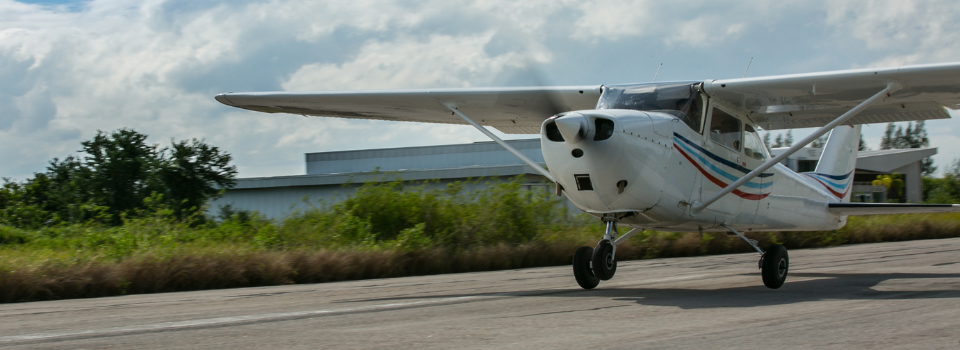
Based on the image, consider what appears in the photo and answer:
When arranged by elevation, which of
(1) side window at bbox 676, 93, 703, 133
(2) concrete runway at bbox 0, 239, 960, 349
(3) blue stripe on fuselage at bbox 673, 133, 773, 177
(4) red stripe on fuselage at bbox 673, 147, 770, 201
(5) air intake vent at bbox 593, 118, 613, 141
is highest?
(1) side window at bbox 676, 93, 703, 133

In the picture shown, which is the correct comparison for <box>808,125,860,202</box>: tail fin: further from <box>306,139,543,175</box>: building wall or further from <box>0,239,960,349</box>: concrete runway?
<box>306,139,543,175</box>: building wall

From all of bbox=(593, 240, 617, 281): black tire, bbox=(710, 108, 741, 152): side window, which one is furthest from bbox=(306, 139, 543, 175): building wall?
bbox=(593, 240, 617, 281): black tire

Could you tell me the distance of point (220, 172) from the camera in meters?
25.9

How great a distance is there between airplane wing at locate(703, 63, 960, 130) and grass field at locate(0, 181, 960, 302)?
12.9 ft

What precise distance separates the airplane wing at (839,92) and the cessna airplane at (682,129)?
0.7 inches

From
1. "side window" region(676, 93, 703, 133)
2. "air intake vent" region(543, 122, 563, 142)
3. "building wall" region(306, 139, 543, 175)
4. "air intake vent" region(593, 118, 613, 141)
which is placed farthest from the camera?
"building wall" region(306, 139, 543, 175)

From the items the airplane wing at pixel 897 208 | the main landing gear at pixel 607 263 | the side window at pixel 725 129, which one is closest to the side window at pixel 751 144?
the side window at pixel 725 129

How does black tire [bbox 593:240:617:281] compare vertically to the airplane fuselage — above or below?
below

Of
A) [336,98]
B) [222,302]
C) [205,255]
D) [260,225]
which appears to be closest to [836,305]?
[222,302]

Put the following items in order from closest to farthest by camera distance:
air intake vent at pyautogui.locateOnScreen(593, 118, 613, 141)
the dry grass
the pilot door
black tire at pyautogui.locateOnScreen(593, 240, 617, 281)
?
air intake vent at pyautogui.locateOnScreen(593, 118, 613, 141)
black tire at pyautogui.locateOnScreen(593, 240, 617, 281)
the pilot door
the dry grass

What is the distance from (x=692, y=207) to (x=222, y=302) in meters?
5.39

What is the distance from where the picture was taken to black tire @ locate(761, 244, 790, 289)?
851 cm

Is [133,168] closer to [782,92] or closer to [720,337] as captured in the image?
[782,92]

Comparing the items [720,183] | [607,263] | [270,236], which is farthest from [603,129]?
[270,236]
